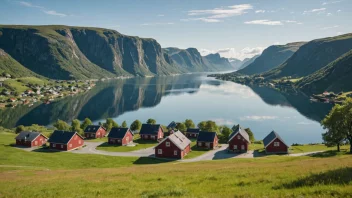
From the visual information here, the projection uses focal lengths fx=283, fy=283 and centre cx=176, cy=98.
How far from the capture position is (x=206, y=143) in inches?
3666

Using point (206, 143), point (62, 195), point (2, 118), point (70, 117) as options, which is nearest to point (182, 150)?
point (206, 143)

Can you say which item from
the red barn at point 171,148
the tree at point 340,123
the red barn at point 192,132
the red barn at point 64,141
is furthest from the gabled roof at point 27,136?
the tree at point 340,123

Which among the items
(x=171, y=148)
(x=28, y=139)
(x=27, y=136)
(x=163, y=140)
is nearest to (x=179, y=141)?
(x=171, y=148)

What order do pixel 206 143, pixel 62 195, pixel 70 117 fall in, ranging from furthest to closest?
pixel 70 117, pixel 206 143, pixel 62 195

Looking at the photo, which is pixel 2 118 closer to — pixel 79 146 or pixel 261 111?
pixel 79 146

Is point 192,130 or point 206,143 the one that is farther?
point 192,130

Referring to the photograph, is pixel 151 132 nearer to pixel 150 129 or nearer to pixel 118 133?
pixel 150 129

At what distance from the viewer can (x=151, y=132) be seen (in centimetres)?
10800

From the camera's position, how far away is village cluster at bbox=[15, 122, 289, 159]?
81938mm

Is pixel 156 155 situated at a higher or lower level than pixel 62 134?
lower

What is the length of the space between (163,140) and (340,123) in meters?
45.7

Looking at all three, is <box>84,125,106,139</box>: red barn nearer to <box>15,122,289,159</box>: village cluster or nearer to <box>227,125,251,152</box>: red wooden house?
<box>15,122,289,159</box>: village cluster

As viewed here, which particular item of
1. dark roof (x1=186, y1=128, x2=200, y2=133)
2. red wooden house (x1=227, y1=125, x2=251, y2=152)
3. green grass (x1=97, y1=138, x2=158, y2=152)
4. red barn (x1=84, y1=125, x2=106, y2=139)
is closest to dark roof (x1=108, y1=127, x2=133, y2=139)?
green grass (x1=97, y1=138, x2=158, y2=152)

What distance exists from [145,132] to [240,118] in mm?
79879
